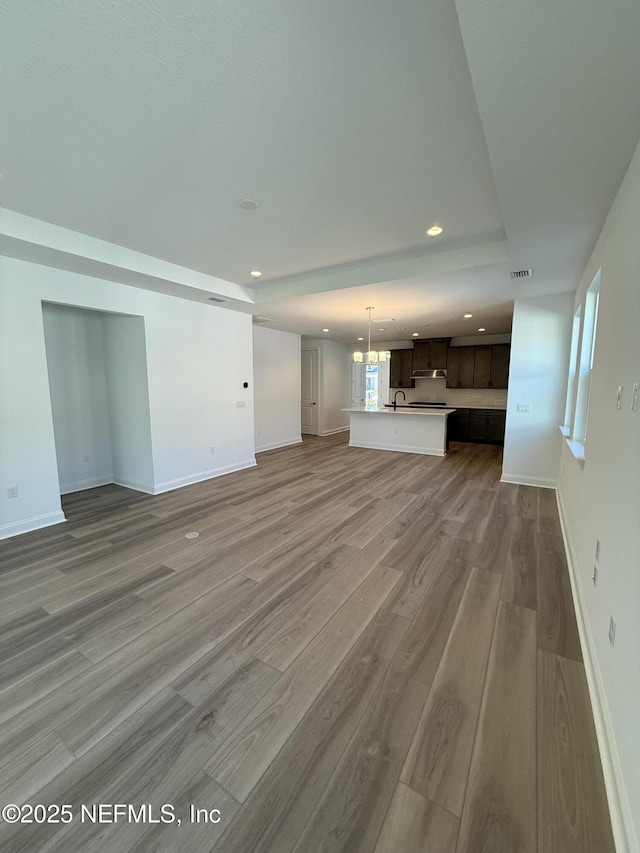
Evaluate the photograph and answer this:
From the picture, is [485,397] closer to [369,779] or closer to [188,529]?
[188,529]

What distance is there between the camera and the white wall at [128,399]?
174 inches

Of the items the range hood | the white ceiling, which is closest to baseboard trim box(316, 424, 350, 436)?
the range hood

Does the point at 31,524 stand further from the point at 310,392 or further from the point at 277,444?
the point at 310,392

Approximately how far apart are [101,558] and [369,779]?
2.61 m

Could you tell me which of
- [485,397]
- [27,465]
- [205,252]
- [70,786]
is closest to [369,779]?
[70,786]

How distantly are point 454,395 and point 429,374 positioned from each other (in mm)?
837

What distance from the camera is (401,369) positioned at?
29.6 ft

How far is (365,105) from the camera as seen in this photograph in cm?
168

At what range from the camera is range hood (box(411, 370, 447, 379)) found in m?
8.53

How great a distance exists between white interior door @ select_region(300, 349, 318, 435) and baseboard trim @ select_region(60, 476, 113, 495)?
16.2 ft

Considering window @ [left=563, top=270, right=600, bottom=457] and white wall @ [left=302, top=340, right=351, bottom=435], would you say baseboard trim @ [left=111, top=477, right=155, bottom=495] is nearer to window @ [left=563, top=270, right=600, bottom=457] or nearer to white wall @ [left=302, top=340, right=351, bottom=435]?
window @ [left=563, top=270, right=600, bottom=457]

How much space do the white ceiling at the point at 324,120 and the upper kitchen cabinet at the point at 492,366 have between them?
465 centimetres

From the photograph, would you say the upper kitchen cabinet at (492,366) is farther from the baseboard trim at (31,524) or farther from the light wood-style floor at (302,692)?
the baseboard trim at (31,524)

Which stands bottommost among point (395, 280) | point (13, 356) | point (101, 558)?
point (101, 558)
